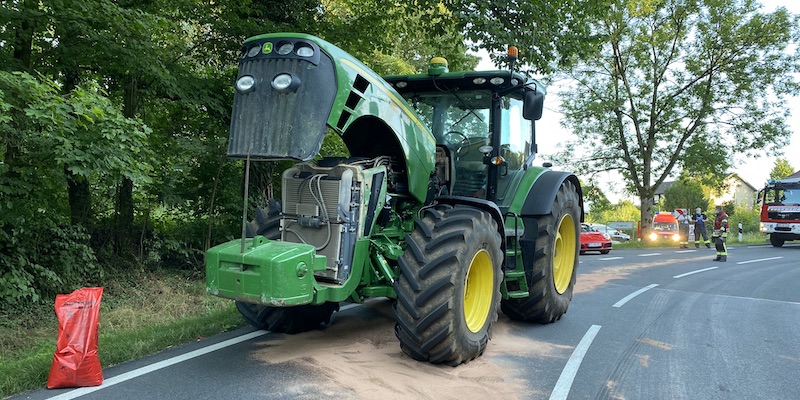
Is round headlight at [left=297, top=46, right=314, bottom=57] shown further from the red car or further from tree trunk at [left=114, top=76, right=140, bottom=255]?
the red car

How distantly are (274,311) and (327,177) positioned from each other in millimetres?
1475

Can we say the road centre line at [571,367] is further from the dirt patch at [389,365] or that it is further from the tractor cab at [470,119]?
the tractor cab at [470,119]

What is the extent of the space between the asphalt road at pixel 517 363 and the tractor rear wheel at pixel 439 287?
216 mm

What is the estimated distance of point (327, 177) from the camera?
475 cm

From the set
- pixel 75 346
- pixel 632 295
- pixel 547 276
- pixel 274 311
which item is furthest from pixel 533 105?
pixel 75 346

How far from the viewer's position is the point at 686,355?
5430 mm

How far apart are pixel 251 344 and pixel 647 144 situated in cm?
2623

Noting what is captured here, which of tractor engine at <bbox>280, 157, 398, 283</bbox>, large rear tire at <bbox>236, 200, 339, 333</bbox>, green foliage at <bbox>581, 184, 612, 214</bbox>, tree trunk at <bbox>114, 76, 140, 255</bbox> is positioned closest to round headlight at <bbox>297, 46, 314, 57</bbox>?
tractor engine at <bbox>280, 157, 398, 283</bbox>

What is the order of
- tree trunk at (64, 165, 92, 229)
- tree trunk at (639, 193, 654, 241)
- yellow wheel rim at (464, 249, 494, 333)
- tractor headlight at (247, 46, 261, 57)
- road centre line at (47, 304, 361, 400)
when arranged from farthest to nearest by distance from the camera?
1. tree trunk at (639, 193, 654, 241)
2. tree trunk at (64, 165, 92, 229)
3. yellow wheel rim at (464, 249, 494, 333)
4. tractor headlight at (247, 46, 261, 57)
5. road centre line at (47, 304, 361, 400)

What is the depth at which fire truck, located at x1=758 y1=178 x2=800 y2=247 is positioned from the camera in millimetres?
24766

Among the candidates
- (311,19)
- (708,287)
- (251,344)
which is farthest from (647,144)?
(251,344)

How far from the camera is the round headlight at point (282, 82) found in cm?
412

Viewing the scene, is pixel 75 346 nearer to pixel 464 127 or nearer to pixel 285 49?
pixel 285 49

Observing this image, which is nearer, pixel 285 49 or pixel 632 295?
pixel 285 49
